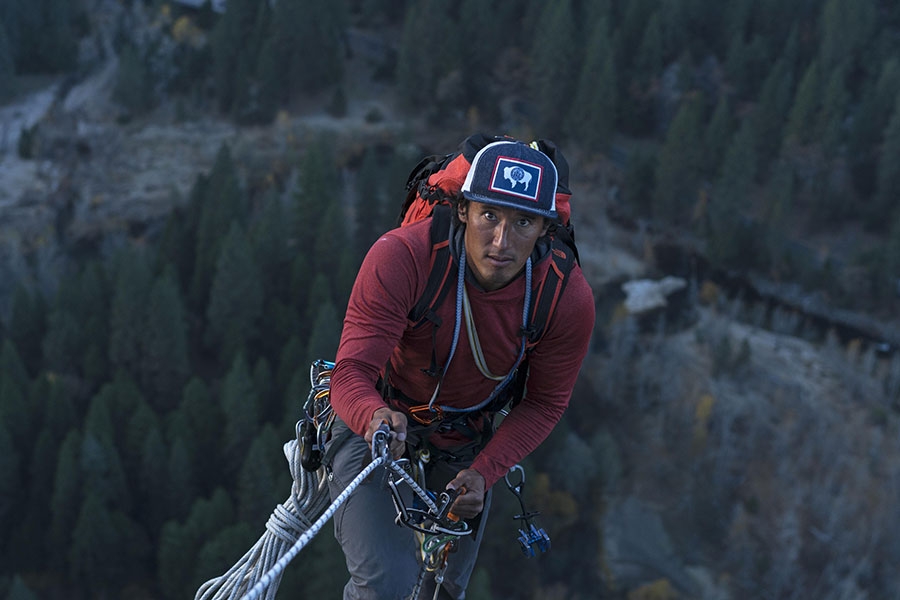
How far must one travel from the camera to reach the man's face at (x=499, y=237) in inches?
161

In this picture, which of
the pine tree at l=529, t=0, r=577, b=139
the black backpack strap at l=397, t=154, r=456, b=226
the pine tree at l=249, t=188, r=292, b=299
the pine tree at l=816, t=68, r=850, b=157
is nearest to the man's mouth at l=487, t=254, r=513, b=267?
the black backpack strap at l=397, t=154, r=456, b=226

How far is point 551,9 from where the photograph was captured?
5025 centimetres

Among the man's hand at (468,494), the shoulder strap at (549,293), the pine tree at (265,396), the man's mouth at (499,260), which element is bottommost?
the pine tree at (265,396)

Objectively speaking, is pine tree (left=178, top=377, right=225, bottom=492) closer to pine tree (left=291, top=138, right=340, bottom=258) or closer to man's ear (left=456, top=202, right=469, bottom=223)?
pine tree (left=291, top=138, right=340, bottom=258)

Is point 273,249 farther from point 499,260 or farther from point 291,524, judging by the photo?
point 499,260

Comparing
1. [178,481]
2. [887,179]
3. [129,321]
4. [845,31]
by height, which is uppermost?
[845,31]

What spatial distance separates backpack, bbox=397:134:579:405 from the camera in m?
4.21

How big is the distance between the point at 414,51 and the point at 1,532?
28.9 meters

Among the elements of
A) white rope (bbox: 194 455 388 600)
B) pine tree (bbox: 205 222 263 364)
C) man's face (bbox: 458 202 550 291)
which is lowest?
pine tree (bbox: 205 222 263 364)

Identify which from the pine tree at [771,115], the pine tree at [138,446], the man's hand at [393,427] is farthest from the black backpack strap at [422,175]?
the pine tree at [771,115]

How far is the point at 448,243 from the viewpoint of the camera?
421 centimetres

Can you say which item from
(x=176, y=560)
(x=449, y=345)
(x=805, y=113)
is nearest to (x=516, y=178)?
(x=449, y=345)

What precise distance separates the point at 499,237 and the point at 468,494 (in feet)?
3.46

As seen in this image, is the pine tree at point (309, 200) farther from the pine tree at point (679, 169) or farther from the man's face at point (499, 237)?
the man's face at point (499, 237)
